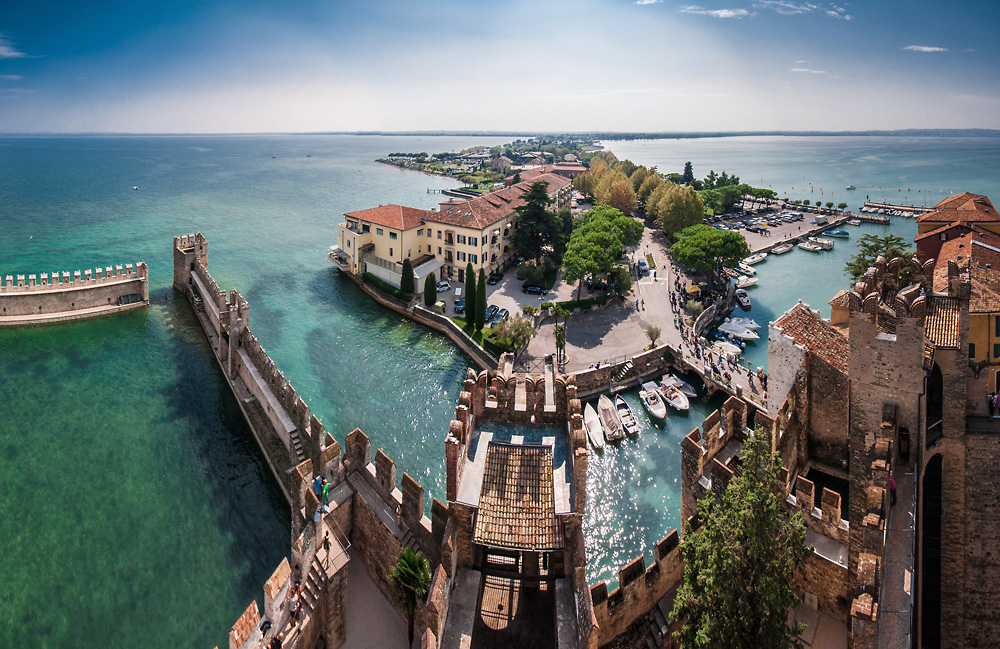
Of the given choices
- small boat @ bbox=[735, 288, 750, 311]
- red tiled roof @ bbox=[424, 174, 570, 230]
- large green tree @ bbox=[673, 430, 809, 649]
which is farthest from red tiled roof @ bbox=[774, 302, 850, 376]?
red tiled roof @ bbox=[424, 174, 570, 230]

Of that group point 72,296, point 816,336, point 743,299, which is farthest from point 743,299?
point 72,296

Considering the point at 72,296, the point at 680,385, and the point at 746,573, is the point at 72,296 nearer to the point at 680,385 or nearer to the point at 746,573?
the point at 680,385

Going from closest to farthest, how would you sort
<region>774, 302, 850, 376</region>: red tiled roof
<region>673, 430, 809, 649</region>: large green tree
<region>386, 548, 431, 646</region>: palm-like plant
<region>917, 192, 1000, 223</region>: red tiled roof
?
<region>673, 430, 809, 649</region>: large green tree → <region>386, 548, 431, 646</region>: palm-like plant → <region>774, 302, 850, 376</region>: red tiled roof → <region>917, 192, 1000, 223</region>: red tiled roof

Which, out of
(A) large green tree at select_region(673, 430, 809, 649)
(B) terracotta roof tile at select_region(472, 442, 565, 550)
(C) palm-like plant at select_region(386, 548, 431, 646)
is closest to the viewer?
(A) large green tree at select_region(673, 430, 809, 649)

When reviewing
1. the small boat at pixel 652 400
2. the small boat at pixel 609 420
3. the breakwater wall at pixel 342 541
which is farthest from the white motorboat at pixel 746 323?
the breakwater wall at pixel 342 541

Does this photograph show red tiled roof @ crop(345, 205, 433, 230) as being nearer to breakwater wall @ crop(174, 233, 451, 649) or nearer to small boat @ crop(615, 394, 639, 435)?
small boat @ crop(615, 394, 639, 435)

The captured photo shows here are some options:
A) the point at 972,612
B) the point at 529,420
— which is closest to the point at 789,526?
the point at 529,420

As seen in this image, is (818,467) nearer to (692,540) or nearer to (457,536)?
(692,540)
